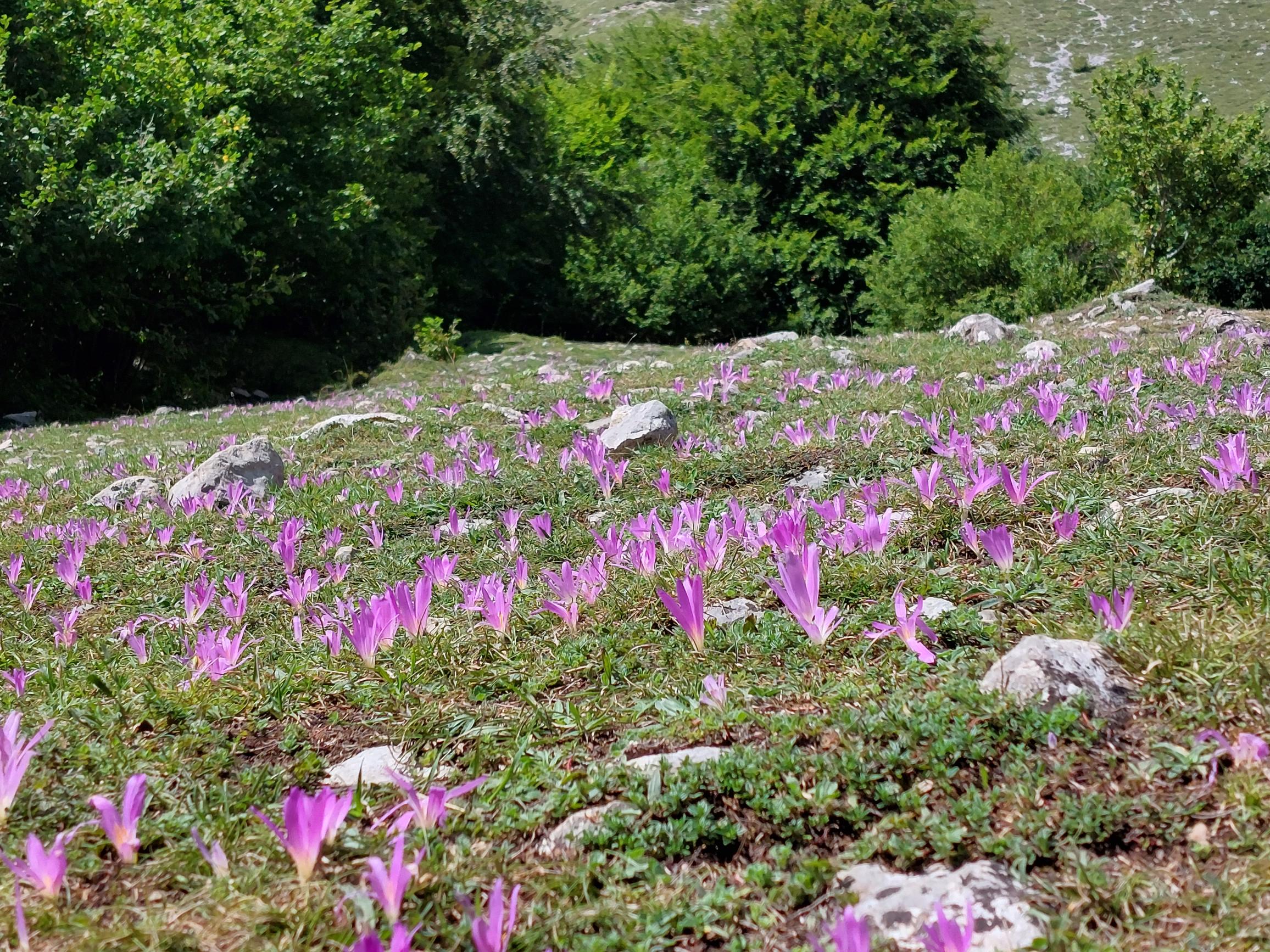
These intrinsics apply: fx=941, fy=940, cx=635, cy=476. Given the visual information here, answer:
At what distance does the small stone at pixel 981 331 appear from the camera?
32.8 ft

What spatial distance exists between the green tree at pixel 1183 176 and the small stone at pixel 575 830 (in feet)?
63.8

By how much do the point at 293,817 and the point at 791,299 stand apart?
963 inches

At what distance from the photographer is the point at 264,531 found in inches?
156

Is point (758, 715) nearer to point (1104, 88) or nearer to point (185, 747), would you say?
point (185, 747)

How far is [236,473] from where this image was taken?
4648 millimetres

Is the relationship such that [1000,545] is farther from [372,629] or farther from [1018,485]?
[372,629]

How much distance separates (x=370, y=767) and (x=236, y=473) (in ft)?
10.7

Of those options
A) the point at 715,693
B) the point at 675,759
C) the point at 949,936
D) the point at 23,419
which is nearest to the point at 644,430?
the point at 715,693

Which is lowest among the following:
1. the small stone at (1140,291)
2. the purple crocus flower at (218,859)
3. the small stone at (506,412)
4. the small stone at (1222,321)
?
the small stone at (1140,291)

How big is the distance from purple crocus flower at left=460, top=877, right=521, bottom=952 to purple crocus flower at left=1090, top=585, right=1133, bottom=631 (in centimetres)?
130

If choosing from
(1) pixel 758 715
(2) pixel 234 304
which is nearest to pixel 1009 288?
(2) pixel 234 304

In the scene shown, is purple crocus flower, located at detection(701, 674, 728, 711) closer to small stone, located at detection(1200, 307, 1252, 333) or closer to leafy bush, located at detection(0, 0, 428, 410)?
small stone, located at detection(1200, 307, 1252, 333)

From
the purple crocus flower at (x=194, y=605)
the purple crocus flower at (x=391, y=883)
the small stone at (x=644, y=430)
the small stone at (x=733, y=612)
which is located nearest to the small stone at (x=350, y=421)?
the small stone at (x=644, y=430)

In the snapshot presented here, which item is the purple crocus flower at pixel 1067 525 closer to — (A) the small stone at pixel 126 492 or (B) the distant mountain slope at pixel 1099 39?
(A) the small stone at pixel 126 492
